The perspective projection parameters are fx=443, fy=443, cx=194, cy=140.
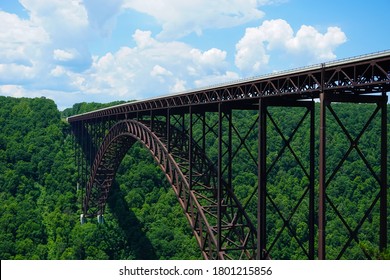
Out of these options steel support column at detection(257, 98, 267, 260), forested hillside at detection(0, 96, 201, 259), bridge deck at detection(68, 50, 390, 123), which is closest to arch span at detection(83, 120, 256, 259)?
steel support column at detection(257, 98, 267, 260)

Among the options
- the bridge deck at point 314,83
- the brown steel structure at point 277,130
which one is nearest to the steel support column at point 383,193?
the brown steel structure at point 277,130

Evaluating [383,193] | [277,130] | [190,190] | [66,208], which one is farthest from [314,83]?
[66,208]

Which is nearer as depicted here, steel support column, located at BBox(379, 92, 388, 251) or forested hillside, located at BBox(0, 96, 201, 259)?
steel support column, located at BBox(379, 92, 388, 251)

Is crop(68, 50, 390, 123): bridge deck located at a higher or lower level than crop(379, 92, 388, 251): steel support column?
higher

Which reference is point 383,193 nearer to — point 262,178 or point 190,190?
point 262,178

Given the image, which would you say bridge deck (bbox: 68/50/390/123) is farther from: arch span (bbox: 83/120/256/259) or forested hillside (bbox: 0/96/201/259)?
forested hillside (bbox: 0/96/201/259)

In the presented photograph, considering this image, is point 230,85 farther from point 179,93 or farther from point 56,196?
point 56,196

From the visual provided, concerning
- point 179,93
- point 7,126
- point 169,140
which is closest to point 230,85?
point 179,93
